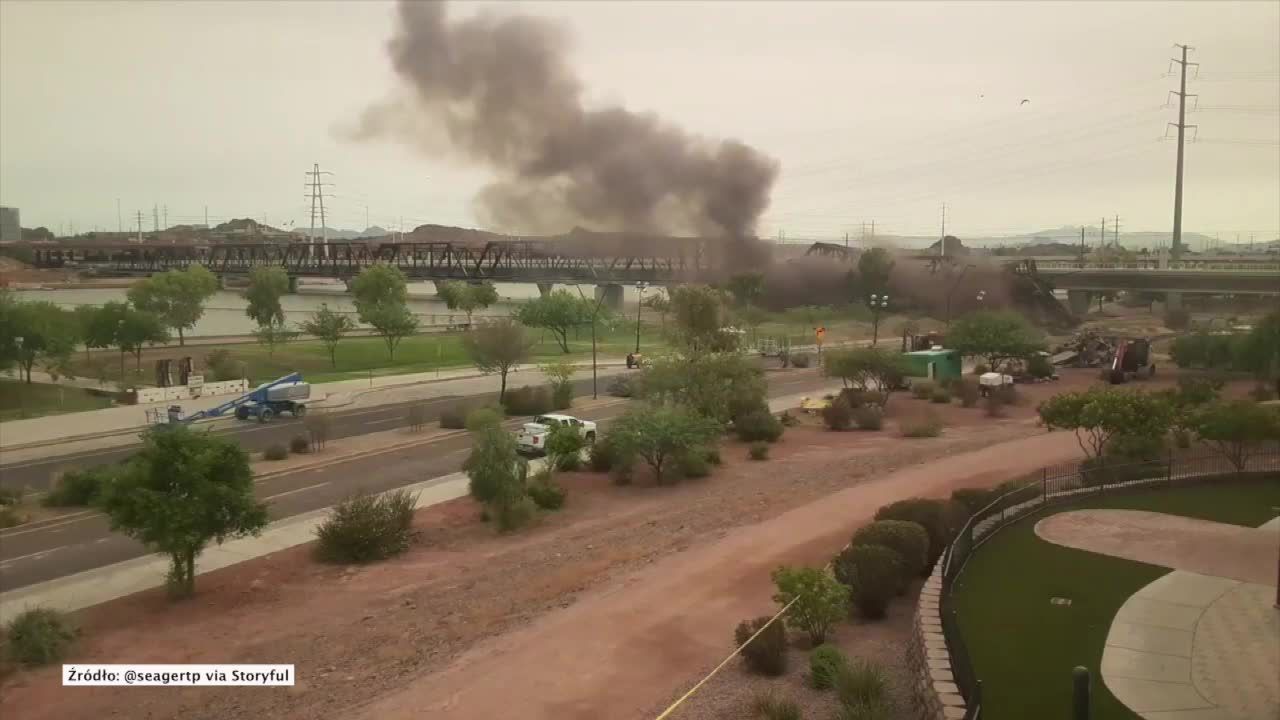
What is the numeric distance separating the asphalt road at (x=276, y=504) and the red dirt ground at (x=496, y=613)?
320 centimetres

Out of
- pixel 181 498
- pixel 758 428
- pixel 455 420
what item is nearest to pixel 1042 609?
pixel 181 498

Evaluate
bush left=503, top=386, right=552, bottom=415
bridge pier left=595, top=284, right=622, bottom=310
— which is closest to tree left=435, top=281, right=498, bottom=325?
bridge pier left=595, top=284, right=622, bottom=310

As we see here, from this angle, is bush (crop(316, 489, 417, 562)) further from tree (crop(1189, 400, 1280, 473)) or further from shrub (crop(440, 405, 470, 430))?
tree (crop(1189, 400, 1280, 473))

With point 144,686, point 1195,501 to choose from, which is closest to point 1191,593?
point 1195,501

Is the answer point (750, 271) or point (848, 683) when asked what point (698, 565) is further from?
point (750, 271)

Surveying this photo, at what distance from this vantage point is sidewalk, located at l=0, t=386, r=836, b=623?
60.6 feet

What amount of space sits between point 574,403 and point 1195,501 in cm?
2782

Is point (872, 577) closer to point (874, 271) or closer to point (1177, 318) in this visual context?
point (874, 271)

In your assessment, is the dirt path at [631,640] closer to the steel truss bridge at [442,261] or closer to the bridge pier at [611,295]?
the steel truss bridge at [442,261]

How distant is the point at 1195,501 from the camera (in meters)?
21.8

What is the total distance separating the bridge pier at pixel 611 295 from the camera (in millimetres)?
102625

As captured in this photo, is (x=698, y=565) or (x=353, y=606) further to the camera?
(x=698, y=565)

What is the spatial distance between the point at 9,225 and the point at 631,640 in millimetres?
136272

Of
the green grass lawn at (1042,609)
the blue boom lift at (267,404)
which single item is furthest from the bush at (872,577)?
the blue boom lift at (267,404)
